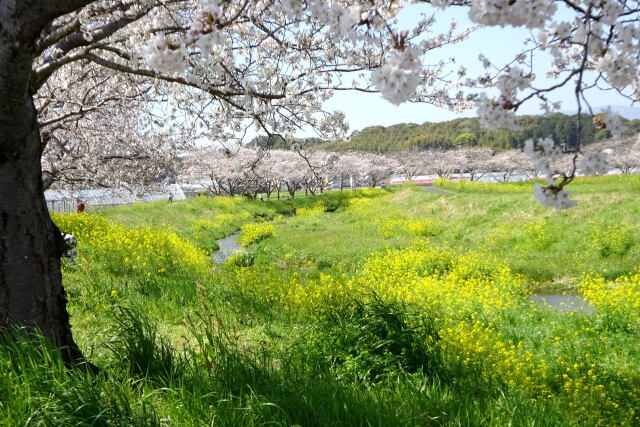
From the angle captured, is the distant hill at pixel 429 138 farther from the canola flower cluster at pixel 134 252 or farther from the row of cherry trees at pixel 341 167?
the canola flower cluster at pixel 134 252

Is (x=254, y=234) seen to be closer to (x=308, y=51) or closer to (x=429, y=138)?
(x=308, y=51)

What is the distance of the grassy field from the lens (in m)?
3.03

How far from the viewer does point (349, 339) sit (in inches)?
196

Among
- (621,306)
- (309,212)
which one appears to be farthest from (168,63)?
(309,212)

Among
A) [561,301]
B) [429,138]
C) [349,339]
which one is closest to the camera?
[349,339]

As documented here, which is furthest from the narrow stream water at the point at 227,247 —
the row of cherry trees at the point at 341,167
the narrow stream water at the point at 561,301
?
the row of cherry trees at the point at 341,167

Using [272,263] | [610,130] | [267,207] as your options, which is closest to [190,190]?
[267,207]

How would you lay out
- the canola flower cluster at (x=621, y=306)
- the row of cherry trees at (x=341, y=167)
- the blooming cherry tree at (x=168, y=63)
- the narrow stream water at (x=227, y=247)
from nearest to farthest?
the blooming cherry tree at (x=168, y=63), the canola flower cluster at (x=621, y=306), the narrow stream water at (x=227, y=247), the row of cherry trees at (x=341, y=167)

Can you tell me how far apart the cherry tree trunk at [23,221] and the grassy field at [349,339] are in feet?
0.88

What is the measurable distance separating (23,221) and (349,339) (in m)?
3.33

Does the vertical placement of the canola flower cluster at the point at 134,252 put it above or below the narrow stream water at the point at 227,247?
above

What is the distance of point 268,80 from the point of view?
6348 millimetres

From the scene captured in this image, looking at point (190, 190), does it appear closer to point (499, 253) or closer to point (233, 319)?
point (499, 253)

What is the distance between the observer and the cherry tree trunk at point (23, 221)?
117 inches
